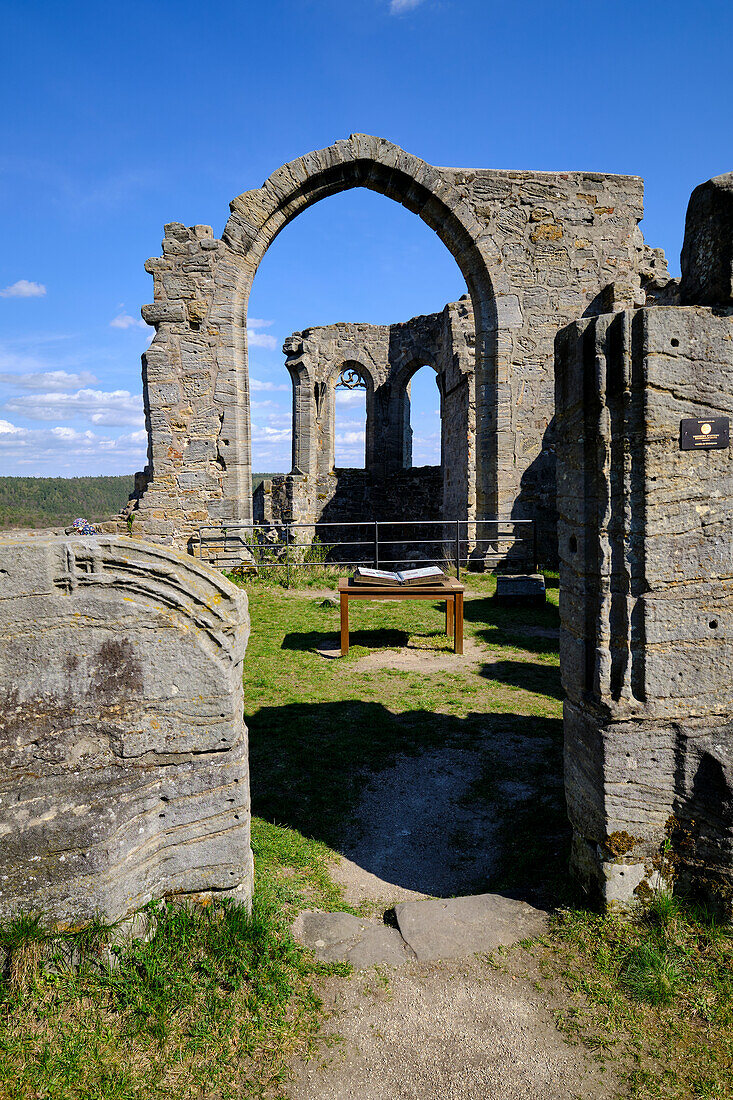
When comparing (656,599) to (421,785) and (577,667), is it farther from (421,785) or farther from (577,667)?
(421,785)

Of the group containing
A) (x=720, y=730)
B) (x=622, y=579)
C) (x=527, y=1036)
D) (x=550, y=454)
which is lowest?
(x=527, y=1036)

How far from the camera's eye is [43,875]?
2131mm

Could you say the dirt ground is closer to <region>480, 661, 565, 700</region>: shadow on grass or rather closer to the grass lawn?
the grass lawn

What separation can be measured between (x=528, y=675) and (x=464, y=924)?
3670mm

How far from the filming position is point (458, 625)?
6.62 meters

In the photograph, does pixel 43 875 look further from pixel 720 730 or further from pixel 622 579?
pixel 720 730

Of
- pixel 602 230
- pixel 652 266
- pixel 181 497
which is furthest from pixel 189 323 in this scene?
pixel 652 266

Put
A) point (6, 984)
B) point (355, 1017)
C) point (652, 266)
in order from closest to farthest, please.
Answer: point (6, 984) < point (355, 1017) < point (652, 266)

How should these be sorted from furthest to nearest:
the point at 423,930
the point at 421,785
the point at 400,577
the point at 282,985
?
the point at 400,577
the point at 421,785
the point at 423,930
the point at 282,985

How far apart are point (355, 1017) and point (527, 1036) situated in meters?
0.59

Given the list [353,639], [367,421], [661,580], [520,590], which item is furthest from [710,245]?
[367,421]

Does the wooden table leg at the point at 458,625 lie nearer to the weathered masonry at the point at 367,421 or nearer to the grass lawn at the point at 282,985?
the grass lawn at the point at 282,985

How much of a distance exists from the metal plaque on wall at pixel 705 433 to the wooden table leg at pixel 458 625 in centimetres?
402

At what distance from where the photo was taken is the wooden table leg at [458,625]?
21.2 feet
